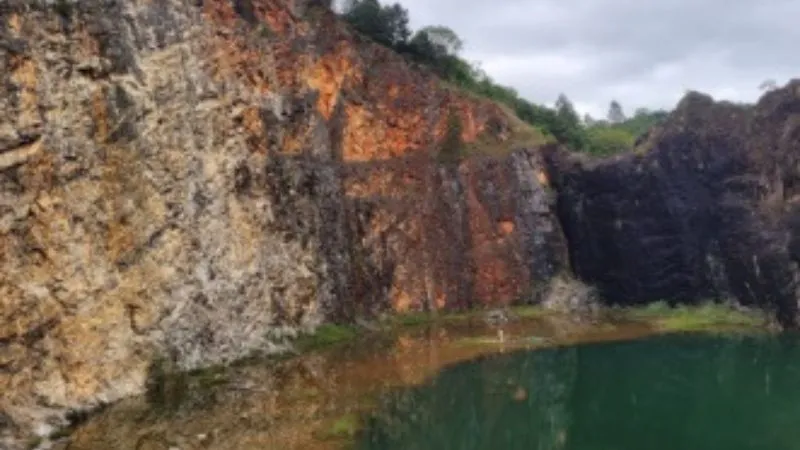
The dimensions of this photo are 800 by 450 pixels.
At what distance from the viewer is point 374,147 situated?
4597 centimetres

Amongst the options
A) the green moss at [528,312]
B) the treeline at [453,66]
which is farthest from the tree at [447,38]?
the green moss at [528,312]

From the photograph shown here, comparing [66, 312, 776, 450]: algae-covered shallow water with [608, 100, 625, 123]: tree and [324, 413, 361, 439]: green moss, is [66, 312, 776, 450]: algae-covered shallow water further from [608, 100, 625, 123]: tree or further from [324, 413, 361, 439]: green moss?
[608, 100, 625, 123]: tree

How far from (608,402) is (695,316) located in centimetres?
1885

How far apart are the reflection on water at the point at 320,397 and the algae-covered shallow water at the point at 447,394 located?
6 cm

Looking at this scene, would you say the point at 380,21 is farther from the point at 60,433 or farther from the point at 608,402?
the point at 60,433

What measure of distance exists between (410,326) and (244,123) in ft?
43.6

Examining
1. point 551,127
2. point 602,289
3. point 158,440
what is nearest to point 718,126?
point 602,289

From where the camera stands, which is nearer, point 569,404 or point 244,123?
point 569,404

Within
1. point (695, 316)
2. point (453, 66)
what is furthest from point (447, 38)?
point (695, 316)

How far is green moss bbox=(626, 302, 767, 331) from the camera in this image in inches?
1669

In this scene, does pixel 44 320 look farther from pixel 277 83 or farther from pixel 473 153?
pixel 473 153

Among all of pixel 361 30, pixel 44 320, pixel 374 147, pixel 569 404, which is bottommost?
pixel 569 404

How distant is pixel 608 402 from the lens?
27.6 metres

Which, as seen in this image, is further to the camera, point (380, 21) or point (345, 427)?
point (380, 21)
